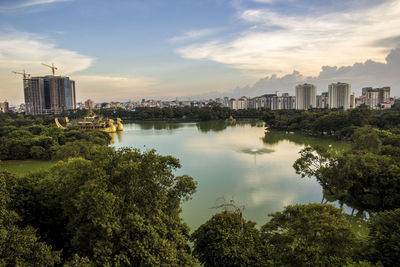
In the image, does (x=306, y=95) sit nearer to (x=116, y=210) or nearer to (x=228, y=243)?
(x=228, y=243)

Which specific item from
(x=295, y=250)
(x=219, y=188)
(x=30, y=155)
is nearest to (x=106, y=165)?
(x=295, y=250)

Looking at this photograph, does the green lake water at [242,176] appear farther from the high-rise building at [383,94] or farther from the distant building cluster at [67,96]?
the high-rise building at [383,94]

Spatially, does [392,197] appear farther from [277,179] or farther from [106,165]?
[106,165]

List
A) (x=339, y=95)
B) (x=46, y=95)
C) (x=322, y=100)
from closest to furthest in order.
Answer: (x=339, y=95)
(x=46, y=95)
(x=322, y=100)

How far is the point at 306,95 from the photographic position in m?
60.6

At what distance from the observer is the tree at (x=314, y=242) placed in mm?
3381

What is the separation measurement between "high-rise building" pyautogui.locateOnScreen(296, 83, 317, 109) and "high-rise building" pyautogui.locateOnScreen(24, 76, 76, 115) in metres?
51.2

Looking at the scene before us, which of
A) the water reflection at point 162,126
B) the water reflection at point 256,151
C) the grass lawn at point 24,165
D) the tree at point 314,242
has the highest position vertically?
the tree at point 314,242

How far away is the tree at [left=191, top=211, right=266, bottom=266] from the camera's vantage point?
378cm

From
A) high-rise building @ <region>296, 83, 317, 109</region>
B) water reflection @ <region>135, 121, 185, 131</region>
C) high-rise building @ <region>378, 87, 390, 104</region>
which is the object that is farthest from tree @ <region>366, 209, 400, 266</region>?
high-rise building @ <region>378, 87, 390, 104</region>

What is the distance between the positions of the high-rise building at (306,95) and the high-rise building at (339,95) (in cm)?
489

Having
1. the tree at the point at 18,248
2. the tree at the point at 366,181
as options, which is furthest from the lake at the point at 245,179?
the tree at the point at 18,248

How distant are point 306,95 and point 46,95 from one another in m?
56.8

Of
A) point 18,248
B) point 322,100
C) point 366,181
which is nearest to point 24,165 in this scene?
point 18,248
